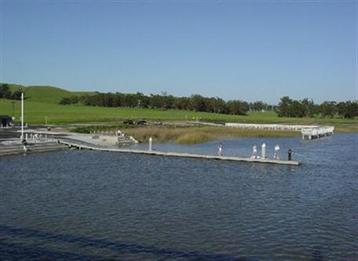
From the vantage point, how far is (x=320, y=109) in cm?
18762

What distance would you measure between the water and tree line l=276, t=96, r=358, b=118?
13938 cm

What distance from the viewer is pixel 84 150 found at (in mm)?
52031

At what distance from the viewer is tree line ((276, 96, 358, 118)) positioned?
173062 millimetres

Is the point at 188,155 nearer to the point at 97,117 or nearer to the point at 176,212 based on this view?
the point at 176,212

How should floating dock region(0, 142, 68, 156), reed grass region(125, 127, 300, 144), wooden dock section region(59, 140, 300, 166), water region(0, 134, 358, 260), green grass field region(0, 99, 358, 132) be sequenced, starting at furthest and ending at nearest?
green grass field region(0, 99, 358, 132), reed grass region(125, 127, 300, 144), floating dock region(0, 142, 68, 156), wooden dock section region(59, 140, 300, 166), water region(0, 134, 358, 260)

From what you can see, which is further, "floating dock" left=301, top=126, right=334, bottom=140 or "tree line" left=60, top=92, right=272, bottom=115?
"tree line" left=60, top=92, right=272, bottom=115

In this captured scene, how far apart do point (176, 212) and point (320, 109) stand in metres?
172

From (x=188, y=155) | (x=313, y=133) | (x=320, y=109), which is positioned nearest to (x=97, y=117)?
(x=313, y=133)

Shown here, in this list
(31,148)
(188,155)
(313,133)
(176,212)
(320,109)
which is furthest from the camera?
(320,109)

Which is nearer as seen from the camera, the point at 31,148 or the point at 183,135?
the point at 31,148

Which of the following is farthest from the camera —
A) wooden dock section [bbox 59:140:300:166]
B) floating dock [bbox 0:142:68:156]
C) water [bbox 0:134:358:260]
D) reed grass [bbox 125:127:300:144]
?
reed grass [bbox 125:127:300:144]

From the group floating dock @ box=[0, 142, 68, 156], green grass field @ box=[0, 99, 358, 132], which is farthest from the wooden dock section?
green grass field @ box=[0, 99, 358, 132]

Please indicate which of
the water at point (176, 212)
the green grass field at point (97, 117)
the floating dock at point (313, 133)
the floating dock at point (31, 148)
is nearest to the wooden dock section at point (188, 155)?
the water at point (176, 212)

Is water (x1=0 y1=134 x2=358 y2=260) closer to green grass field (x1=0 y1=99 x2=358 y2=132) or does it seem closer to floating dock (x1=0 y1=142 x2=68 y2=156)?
floating dock (x1=0 y1=142 x2=68 y2=156)
